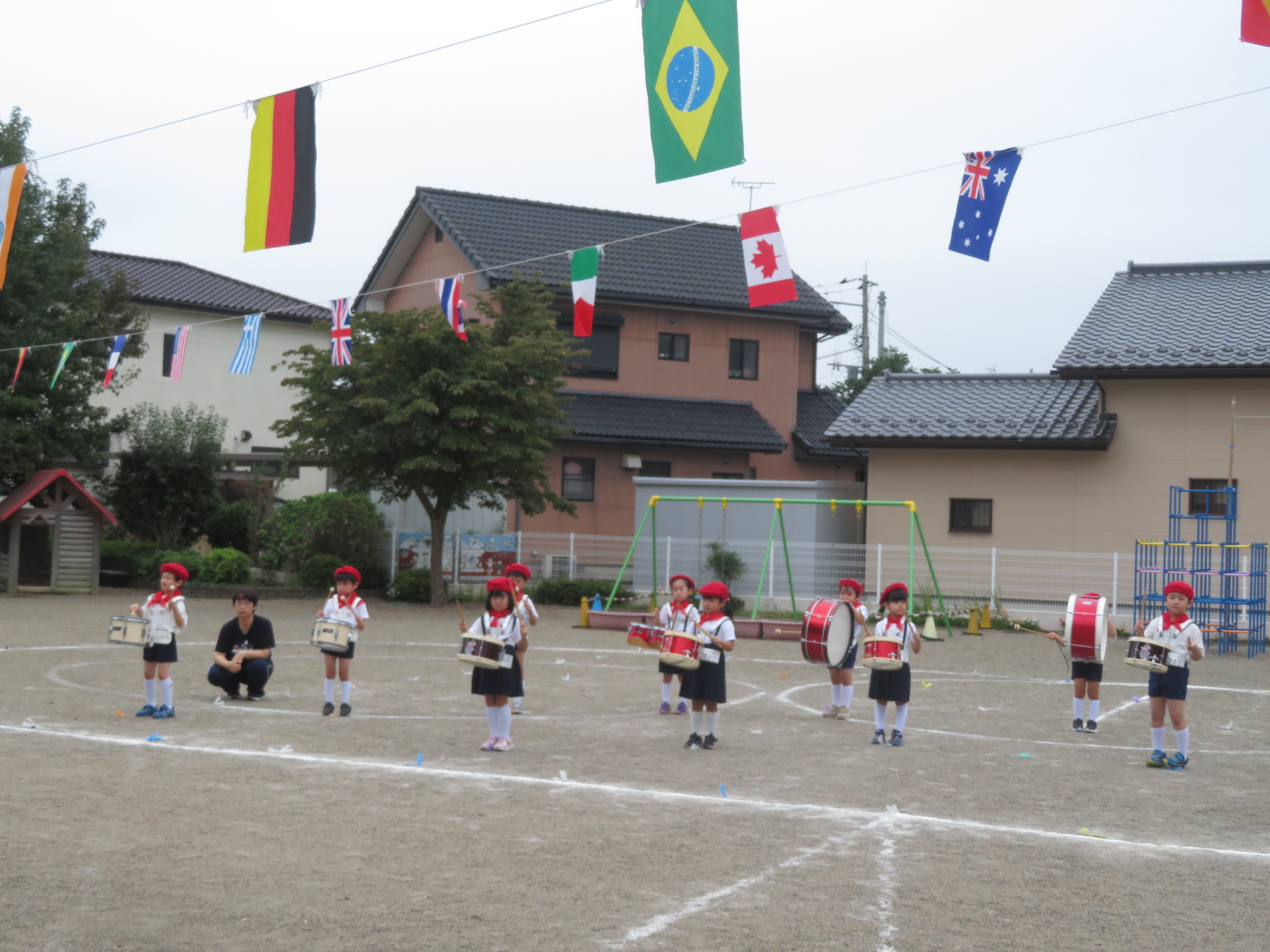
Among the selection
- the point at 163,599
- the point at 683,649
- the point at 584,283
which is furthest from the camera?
the point at 584,283

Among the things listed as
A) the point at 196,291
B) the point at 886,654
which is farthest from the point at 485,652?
the point at 196,291

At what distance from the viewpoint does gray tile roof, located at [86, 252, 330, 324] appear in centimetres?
3806

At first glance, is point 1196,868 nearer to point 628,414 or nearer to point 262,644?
point 262,644

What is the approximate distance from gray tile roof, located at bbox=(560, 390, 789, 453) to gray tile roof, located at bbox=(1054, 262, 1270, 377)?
28.3ft

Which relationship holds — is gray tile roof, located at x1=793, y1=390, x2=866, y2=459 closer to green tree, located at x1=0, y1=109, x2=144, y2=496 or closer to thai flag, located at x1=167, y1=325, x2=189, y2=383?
thai flag, located at x1=167, y1=325, x2=189, y2=383

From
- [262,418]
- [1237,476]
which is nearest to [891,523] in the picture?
A: [1237,476]

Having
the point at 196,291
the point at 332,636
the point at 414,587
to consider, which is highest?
the point at 196,291

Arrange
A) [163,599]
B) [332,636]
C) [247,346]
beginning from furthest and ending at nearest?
[247,346] → [332,636] → [163,599]

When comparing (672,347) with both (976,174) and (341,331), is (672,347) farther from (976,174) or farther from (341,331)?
(976,174)

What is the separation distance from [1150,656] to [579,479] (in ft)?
68.5

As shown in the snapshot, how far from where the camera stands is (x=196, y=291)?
3947 centimetres

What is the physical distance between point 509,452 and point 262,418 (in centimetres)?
1866

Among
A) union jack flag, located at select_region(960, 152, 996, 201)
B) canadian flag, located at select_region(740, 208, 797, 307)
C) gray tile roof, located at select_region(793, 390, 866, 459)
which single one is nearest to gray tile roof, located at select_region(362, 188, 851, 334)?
gray tile roof, located at select_region(793, 390, 866, 459)

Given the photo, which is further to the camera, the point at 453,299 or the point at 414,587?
the point at 414,587
